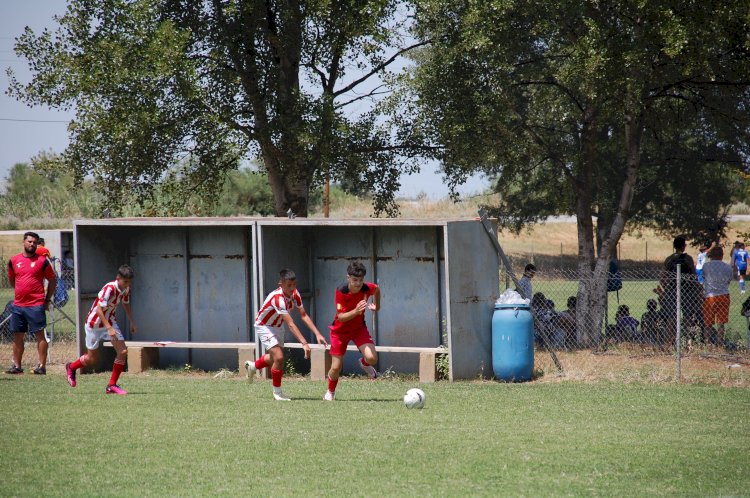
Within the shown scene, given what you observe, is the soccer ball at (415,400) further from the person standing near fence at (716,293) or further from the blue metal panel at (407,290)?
the person standing near fence at (716,293)

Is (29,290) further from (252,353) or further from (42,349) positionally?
(252,353)

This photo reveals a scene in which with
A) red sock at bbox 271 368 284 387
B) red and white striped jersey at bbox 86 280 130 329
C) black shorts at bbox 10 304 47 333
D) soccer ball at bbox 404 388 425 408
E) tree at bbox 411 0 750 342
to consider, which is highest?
tree at bbox 411 0 750 342

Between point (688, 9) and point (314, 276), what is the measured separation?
7704 mm

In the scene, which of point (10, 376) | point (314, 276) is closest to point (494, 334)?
point (314, 276)

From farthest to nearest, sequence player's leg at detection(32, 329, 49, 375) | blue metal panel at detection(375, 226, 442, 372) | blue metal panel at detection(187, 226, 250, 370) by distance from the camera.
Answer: blue metal panel at detection(187, 226, 250, 370), blue metal panel at detection(375, 226, 442, 372), player's leg at detection(32, 329, 49, 375)

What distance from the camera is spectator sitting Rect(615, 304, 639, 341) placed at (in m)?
17.9

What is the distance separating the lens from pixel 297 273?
1789cm

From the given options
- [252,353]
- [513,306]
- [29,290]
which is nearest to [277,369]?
[252,353]

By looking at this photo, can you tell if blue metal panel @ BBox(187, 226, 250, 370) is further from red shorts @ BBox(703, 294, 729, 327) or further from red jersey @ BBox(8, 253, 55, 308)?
red shorts @ BBox(703, 294, 729, 327)

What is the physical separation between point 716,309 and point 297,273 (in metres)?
7.19

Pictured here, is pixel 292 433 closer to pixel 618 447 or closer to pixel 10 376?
pixel 618 447

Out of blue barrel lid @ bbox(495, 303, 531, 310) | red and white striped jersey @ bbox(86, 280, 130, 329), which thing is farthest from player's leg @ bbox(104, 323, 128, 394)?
blue barrel lid @ bbox(495, 303, 531, 310)

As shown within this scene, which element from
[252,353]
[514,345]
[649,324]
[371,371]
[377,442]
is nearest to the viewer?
[377,442]

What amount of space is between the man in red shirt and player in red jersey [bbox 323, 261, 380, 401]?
5401mm
